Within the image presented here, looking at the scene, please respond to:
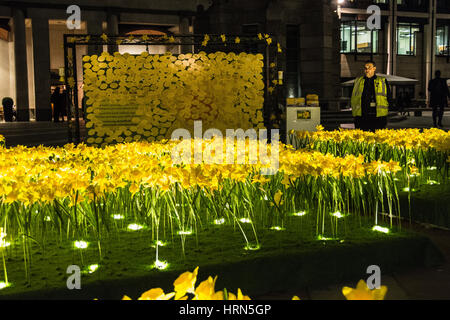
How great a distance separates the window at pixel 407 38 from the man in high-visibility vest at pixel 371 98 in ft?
131

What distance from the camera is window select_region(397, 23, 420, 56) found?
46.6m

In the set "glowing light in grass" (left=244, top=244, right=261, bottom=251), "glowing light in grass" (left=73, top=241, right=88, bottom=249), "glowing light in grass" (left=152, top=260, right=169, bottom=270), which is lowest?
"glowing light in grass" (left=152, top=260, right=169, bottom=270)

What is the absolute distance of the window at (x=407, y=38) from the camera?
153 ft

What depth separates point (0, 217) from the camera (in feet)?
12.8

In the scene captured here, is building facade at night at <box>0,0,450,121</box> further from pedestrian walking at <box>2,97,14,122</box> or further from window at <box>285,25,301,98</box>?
pedestrian walking at <box>2,97,14,122</box>

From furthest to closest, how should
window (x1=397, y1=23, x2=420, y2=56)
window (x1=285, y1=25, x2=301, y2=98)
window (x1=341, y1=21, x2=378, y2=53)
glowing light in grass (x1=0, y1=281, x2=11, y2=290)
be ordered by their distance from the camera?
1. window (x1=397, y1=23, x2=420, y2=56)
2. window (x1=341, y1=21, x2=378, y2=53)
3. window (x1=285, y1=25, x2=301, y2=98)
4. glowing light in grass (x1=0, y1=281, x2=11, y2=290)

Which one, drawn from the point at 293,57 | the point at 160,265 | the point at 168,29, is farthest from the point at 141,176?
the point at 168,29

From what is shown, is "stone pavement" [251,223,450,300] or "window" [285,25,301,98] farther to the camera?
"window" [285,25,301,98]

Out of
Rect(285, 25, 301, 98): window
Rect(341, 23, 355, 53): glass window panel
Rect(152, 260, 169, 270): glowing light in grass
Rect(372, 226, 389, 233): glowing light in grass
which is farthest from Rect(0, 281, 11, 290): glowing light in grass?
Rect(341, 23, 355, 53): glass window panel

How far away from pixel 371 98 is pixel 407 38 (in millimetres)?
41112

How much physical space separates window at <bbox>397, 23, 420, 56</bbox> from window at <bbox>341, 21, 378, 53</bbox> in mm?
3544

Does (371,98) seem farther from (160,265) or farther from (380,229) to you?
(160,265)

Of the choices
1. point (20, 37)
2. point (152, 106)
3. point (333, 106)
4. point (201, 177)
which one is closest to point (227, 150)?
point (201, 177)

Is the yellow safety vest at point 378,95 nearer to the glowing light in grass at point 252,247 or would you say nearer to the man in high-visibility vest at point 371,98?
the man in high-visibility vest at point 371,98
